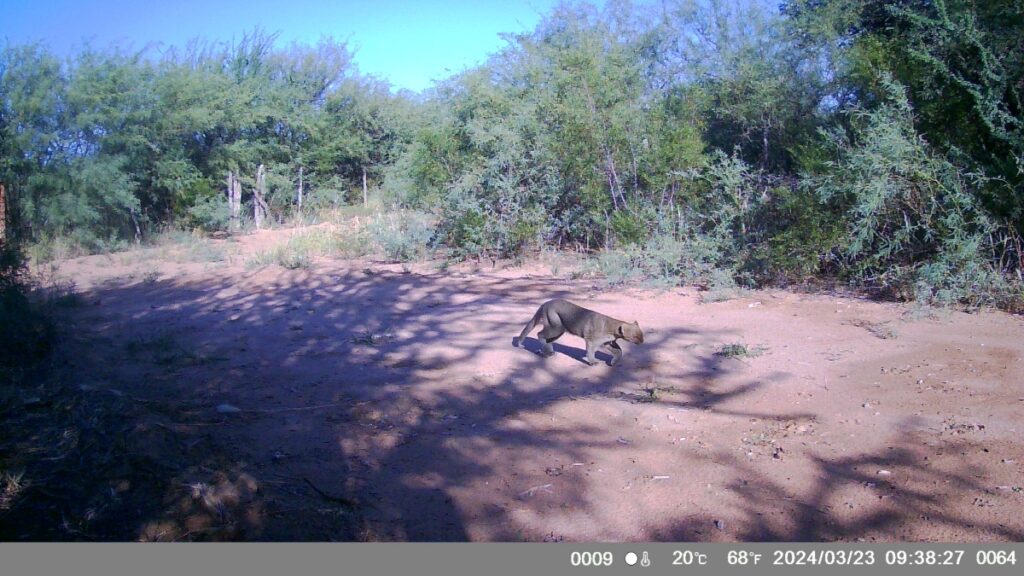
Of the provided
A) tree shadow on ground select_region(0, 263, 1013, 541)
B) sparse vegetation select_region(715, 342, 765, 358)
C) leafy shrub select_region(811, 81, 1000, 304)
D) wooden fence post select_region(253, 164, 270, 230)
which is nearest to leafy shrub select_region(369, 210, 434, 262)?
tree shadow on ground select_region(0, 263, 1013, 541)

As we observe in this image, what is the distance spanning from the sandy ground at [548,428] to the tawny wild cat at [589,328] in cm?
22

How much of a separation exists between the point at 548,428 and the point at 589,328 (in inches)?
74.0

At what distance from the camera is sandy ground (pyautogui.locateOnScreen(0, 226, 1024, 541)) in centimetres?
357

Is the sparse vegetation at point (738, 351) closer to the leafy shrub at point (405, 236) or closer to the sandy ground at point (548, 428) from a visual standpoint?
the sandy ground at point (548, 428)

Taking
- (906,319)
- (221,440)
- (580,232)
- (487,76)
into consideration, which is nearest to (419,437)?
(221,440)

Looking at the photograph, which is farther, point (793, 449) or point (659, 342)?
point (659, 342)

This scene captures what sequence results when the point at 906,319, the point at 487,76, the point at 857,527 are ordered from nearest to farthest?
the point at 857,527
the point at 906,319
the point at 487,76

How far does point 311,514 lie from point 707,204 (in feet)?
33.2

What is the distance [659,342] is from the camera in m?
7.73

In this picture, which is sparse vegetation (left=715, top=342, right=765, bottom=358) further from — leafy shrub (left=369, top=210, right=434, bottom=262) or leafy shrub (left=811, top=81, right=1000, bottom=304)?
leafy shrub (left=369, top=210, right=434, bottom=262)

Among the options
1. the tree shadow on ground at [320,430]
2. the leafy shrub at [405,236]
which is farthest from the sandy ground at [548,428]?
the leafy shrub at [405,236]

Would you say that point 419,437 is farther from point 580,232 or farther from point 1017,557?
point 580,232

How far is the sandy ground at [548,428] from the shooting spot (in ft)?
11.7

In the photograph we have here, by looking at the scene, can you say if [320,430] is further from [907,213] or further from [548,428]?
[907,213]
